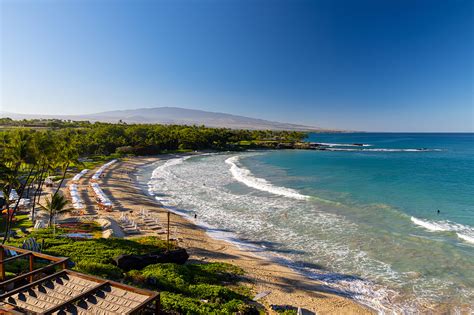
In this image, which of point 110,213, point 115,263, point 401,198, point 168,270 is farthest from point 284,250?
point 401,198

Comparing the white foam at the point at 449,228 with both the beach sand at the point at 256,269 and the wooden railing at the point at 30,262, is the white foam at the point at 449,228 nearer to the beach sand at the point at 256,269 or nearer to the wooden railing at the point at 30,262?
the beach sand at the point at 256,269

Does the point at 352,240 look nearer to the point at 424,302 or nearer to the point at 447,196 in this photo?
the point at 424,302

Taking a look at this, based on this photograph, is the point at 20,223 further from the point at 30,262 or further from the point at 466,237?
the point at 466,237

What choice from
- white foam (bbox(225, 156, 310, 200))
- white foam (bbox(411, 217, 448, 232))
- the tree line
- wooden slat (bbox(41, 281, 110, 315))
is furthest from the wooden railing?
white foam (bbox(225, 156, 310, 200))

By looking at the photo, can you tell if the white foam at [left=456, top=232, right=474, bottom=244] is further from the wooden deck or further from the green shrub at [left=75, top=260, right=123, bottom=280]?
the green shrub at [left=75, top=260, right=123, bottom=280]

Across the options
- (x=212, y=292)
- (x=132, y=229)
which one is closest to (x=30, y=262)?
(x=212, y=292)

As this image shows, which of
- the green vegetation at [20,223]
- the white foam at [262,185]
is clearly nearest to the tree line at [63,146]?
the green vegetation at [20,223]
